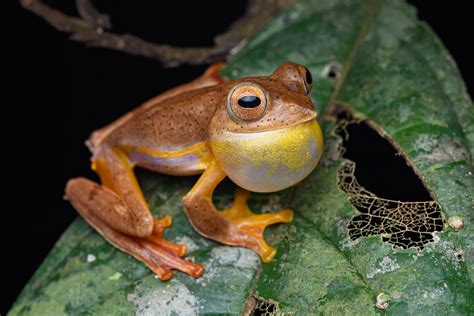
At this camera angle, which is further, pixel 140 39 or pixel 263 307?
pixel 140 39

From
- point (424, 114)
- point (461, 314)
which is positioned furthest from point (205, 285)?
point (424, 114)

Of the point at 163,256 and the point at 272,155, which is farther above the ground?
the point at 272,155

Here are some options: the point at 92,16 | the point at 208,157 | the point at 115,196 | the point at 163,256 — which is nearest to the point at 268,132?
the point at 208,157

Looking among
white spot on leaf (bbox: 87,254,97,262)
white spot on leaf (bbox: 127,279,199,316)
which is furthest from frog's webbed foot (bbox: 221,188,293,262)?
white spot on leaf (bbox: 87,254,97,262)

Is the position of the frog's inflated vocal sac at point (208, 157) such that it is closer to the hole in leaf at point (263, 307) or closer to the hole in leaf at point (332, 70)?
the hole in leaf at point (263, 307)

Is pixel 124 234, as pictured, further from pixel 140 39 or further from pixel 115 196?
pixel 140 39

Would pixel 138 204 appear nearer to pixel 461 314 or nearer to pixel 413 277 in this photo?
pixel 413 277

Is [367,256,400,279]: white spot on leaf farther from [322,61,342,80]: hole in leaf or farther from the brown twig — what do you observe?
the brown twig
